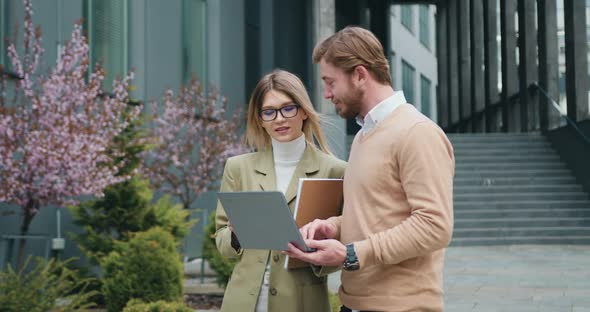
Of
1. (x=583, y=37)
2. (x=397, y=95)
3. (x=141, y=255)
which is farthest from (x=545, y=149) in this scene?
A: (x=397, y=95)

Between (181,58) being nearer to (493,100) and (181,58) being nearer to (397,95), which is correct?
(397,95)

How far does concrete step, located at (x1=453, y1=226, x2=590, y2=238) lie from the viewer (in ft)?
65.2

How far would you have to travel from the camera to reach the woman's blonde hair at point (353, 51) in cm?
306

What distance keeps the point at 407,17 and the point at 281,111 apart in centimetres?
5445

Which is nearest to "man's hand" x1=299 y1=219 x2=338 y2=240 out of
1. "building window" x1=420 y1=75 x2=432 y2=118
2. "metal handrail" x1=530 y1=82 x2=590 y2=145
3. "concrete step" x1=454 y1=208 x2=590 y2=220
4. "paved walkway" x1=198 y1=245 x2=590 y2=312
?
"paved walkway" x1=198 y1=245 x2=590 y2=312

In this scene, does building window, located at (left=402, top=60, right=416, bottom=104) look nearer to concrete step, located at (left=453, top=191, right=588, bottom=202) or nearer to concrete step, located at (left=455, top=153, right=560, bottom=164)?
concrete step, located at (left=455, top=153, right=560, bottom=164)

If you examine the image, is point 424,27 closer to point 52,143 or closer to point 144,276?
point 144,276

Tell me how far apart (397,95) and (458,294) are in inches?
339

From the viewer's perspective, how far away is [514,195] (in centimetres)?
2202

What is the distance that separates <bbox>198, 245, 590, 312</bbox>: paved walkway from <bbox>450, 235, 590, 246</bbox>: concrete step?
458mm

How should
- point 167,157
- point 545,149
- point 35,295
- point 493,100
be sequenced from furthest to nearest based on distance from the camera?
point 493,100, point 545,149, point 167,157, point 35,295

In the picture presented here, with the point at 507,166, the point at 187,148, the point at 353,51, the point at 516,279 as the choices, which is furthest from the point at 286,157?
the point at 507,166

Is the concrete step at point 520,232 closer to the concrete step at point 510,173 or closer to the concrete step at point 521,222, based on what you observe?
the concrete step at point 521,222

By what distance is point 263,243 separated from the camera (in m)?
3.15
